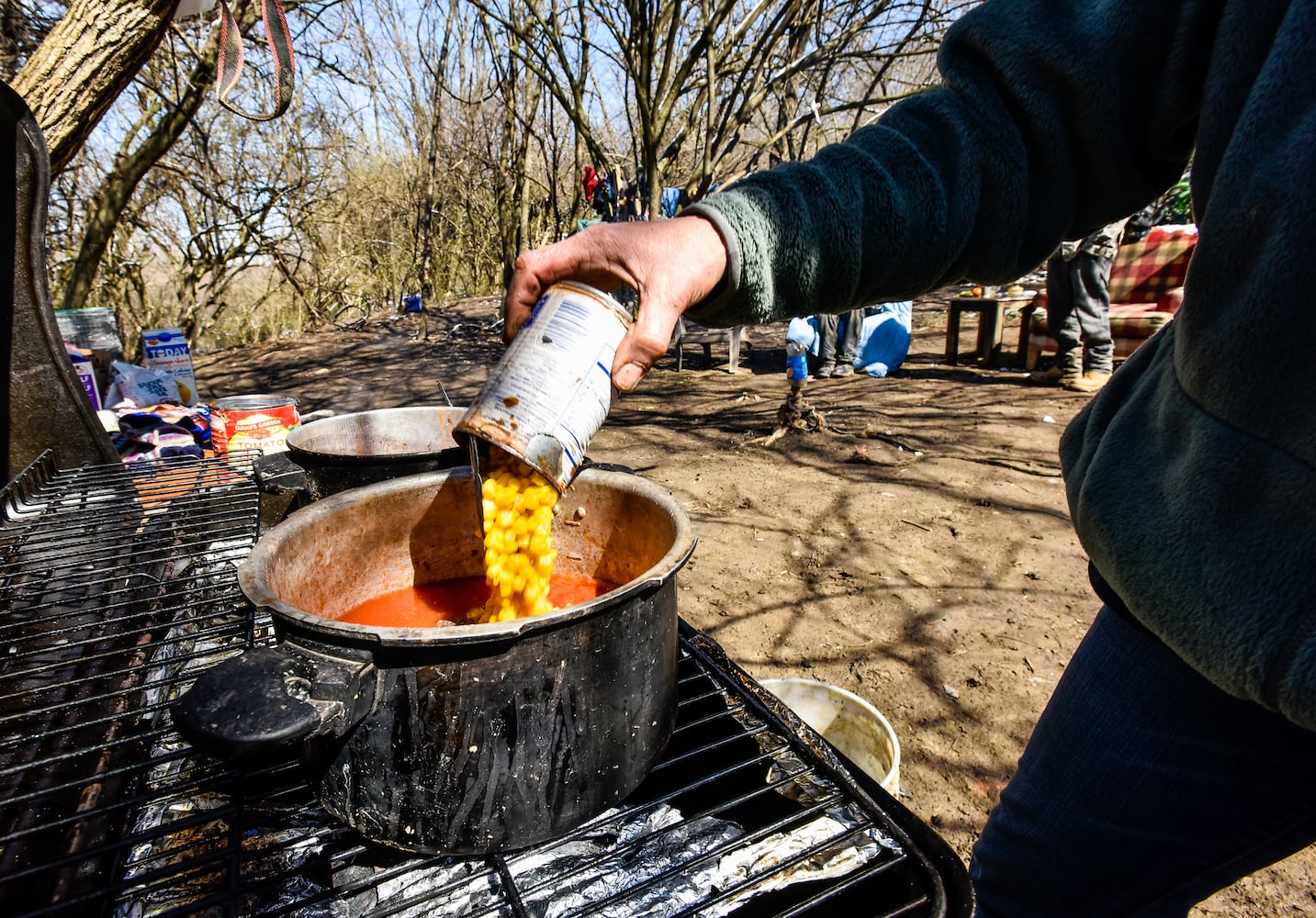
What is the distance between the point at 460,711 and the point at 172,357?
461cm

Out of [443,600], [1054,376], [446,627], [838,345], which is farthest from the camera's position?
[838,345]

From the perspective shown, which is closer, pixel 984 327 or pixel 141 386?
pixel 141 386

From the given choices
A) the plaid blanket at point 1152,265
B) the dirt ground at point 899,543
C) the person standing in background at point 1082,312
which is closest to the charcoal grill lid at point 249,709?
the dirt ground at point 899,543

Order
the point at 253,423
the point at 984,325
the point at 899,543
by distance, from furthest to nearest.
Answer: the point at 984,325
the point at 899,543
the point at 253,423

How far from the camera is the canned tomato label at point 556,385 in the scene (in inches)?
Answer: 44.6

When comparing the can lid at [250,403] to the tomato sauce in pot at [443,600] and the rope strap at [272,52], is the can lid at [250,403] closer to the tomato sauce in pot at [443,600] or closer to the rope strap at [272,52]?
the rope strap at [272,52]

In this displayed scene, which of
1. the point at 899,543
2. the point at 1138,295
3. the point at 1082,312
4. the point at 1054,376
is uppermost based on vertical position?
the point at 1138,295

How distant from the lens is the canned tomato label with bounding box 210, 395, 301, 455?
3.13 meters

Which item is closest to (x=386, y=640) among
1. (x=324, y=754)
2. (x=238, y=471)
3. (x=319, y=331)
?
(x=324, y=754)

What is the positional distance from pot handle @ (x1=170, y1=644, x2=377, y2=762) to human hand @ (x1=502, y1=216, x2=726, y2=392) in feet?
2.02

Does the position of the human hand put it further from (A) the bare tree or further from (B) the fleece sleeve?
(A) the bare tree

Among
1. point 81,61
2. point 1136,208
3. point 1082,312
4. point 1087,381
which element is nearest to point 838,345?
point 1082,312

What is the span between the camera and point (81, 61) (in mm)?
2750

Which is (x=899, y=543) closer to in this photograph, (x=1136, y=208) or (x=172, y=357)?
Result: (x=1136, y=208)
